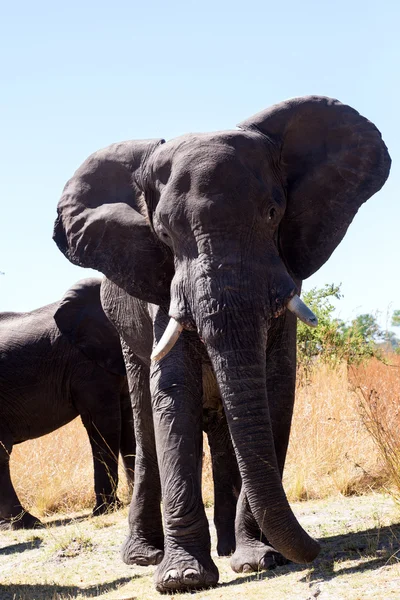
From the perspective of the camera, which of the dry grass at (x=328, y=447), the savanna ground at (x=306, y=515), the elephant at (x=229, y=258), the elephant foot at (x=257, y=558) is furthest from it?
the dry grass at (x=328, y=447)

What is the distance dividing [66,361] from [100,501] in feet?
5.63

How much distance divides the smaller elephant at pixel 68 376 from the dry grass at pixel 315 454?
0.60 metres

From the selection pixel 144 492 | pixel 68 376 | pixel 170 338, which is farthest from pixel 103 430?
pixel 170 338

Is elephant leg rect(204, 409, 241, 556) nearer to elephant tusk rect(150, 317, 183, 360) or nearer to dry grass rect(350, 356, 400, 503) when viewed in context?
dry grass rect(350, 356, 400, 503)

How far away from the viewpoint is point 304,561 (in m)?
5.09

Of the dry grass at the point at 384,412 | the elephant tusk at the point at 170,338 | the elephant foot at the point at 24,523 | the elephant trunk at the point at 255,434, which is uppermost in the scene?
the elephant tusk at the point at 170,338

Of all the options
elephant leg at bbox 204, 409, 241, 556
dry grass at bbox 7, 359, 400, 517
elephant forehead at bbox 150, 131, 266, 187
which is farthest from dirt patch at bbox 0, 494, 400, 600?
elephant forehead at bbox 150, 131, 266, 187

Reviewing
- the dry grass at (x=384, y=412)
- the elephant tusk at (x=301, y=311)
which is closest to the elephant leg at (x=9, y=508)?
the dry grass at (x=384, y=412)

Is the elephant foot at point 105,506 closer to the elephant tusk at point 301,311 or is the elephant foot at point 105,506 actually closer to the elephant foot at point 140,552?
the elephant foot at point 140,552

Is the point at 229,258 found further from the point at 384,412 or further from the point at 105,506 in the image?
the point at 105,506

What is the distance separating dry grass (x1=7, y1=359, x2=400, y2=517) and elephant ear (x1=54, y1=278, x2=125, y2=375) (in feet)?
4.41

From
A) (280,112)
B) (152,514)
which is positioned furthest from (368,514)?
(280,112)

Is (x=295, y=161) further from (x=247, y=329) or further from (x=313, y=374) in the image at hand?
(x=313, y=374)

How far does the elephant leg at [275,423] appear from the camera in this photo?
568cm
